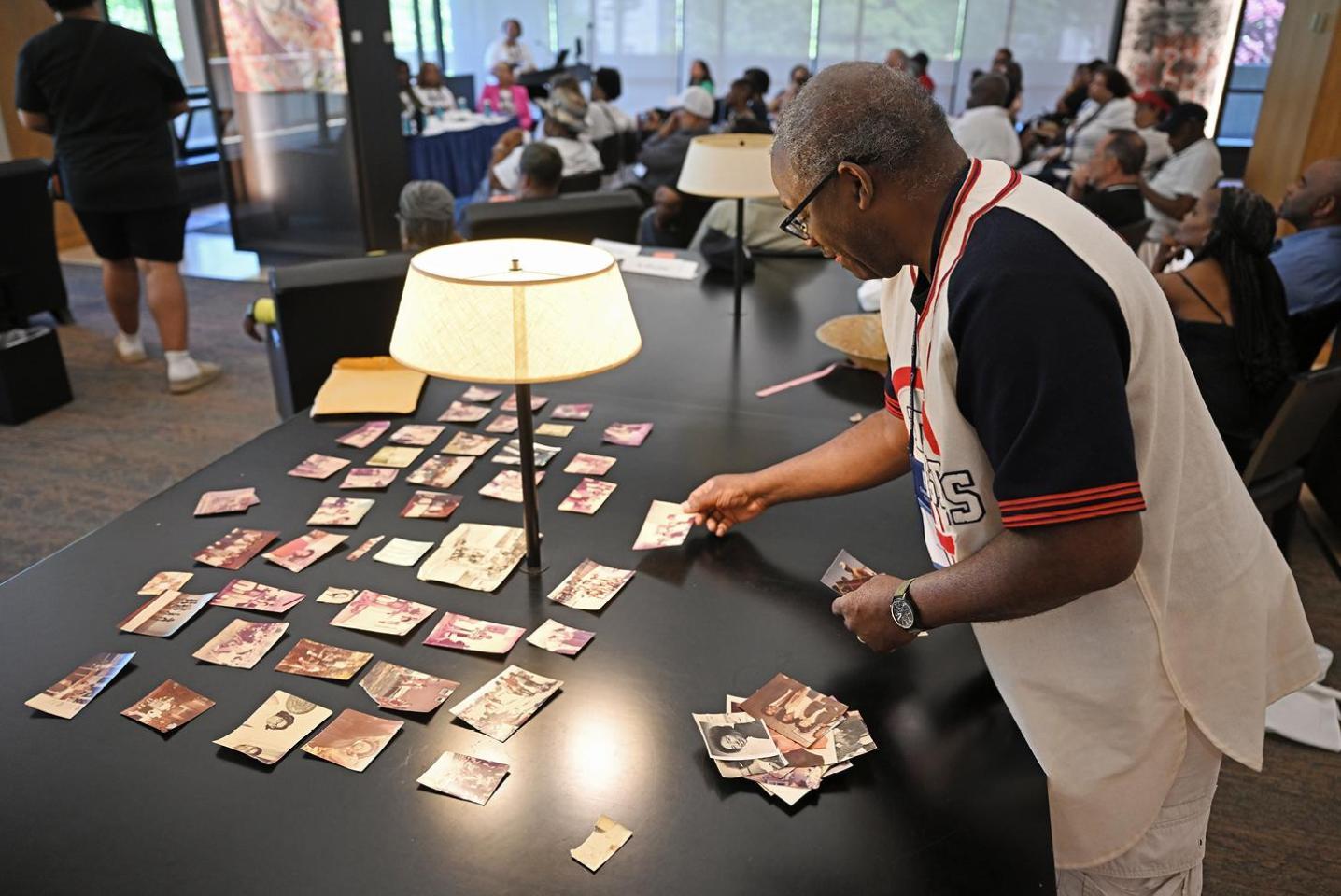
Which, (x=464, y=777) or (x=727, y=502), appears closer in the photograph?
(x=464, y=777)

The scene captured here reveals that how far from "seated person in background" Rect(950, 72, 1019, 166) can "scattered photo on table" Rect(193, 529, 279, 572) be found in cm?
489

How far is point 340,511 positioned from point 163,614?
34cm

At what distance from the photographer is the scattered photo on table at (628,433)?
1963 mm

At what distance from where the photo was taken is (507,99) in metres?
8.57

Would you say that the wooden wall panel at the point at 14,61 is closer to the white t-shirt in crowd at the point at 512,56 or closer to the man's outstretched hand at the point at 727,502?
the white t-shirt in crowd at the point at 512,56

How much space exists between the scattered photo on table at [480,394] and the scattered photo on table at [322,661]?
923 mm

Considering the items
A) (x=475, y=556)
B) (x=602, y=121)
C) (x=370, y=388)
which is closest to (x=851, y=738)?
(x=475, y=556)

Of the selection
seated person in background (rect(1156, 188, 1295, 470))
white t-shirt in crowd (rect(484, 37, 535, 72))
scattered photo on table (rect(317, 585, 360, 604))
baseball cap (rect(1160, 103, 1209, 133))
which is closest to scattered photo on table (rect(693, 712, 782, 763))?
scattered photo on table (rect(317, 585, 360, 604))

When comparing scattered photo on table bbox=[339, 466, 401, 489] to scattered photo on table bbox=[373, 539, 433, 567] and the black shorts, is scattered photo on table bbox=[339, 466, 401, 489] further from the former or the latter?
Result: the black shorts

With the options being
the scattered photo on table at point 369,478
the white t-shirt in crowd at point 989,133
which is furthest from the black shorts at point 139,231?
the white t-shirt in crowd at point 989,133

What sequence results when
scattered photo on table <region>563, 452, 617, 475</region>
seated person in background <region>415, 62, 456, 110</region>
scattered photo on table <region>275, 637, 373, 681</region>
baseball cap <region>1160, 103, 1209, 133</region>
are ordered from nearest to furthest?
scattered photo on table <region>275, 637, 373, 681</region> < scattered photo on table <region>563, 452, 617, 475</region> < baseball cap <region>1160, 103, 1209, 133</region> < seated person in background <region>415, 62, 456, 110</region>

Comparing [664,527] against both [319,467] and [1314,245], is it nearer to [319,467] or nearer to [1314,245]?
[319,467]

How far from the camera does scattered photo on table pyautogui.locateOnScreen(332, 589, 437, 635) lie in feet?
4.41

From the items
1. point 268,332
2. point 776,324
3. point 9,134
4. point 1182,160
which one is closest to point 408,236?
point 268,332
